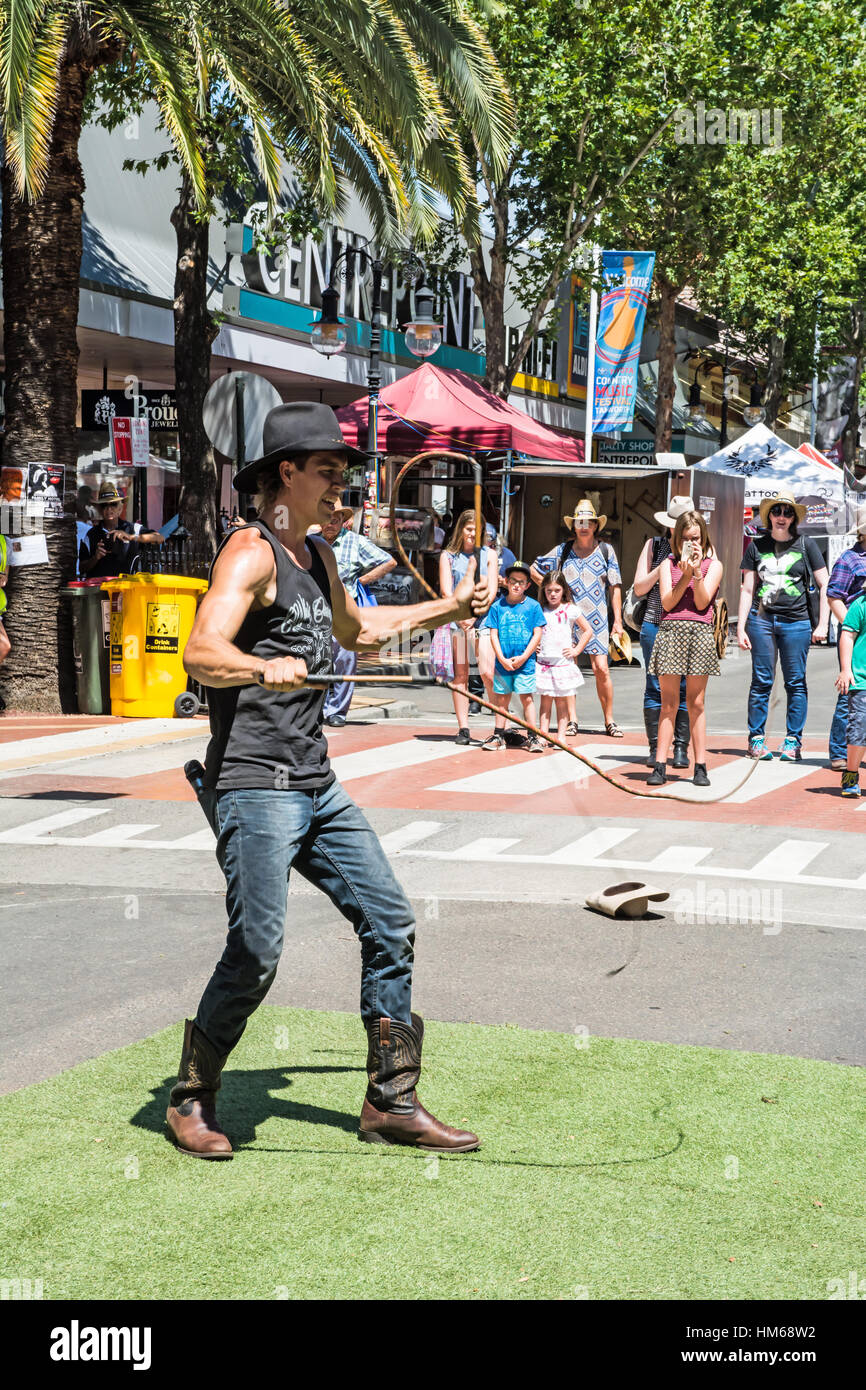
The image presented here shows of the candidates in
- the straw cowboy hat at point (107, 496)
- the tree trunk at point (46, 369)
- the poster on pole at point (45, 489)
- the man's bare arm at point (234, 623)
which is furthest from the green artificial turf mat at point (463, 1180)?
the straw cowboy hat at point (107, 496)

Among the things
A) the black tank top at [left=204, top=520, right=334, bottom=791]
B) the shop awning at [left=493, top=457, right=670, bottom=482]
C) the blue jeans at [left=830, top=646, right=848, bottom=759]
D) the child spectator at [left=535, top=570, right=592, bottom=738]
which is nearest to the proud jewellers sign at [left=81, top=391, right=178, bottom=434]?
the shop awning at [left=493, top=457, right=670, bottom=482]

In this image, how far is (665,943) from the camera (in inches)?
274

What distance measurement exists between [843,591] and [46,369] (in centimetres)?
760

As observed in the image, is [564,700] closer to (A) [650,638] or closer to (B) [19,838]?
(A) [650,638]

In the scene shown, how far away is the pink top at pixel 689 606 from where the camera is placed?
1120cm

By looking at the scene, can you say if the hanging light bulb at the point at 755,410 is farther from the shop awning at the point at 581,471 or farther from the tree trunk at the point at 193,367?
the tree trunk at the point at 193,367

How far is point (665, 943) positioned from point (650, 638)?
5.64m

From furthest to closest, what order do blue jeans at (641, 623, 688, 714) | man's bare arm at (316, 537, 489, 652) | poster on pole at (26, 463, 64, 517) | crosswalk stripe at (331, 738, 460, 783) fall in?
poster on pole at (26, 463, 64, 517)
crosswalk stripe at (331, 738, 460, 783)
blue jeans at (641, 623, 688, 714)
man's bare arm at (316, 537, 489, 652)

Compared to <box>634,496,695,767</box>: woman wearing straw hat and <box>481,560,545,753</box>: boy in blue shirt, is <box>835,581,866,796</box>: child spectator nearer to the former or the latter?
<box>634,496,695,767</box>: woman wearing straw hat

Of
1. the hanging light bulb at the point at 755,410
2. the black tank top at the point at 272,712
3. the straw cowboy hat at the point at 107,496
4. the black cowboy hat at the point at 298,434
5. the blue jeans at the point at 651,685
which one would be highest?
the hanging light bulb at the point at 755,410

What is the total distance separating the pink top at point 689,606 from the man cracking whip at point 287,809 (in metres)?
6.87

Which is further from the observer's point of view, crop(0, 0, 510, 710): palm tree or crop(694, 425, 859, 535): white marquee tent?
crop(694, 425, 859, 535): white marquee tent

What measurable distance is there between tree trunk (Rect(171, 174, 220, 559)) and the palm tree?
1767 mm

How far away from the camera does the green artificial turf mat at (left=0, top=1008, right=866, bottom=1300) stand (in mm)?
3584
